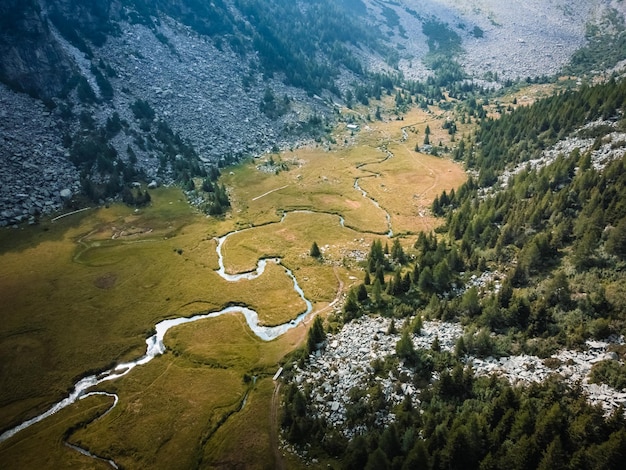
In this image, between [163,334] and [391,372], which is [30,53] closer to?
[163,334]

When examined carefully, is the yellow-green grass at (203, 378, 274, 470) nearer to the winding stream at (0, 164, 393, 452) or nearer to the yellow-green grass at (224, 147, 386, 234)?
the winding stream at (0, 164, 393, 452)

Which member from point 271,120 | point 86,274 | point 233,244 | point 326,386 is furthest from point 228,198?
point 326,386

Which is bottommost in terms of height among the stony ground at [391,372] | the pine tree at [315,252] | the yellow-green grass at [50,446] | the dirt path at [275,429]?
the yellow-green grass at [50,446]

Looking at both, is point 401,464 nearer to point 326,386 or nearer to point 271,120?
point 326,386

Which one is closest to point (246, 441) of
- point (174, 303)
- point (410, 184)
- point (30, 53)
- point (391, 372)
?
point (391, 372)

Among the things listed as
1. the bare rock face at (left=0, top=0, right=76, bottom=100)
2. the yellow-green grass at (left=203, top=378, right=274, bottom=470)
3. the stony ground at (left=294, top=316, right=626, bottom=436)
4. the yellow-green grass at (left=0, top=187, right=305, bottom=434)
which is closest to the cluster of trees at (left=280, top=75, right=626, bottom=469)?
the stony ground at (left=294, top=316, right=626, bottom=436)

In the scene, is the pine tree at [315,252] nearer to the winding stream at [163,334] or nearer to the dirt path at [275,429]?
the winding stream at [163,334]

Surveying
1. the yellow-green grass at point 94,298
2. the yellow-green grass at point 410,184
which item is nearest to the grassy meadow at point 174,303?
the yellow-green grass at point 94,298
